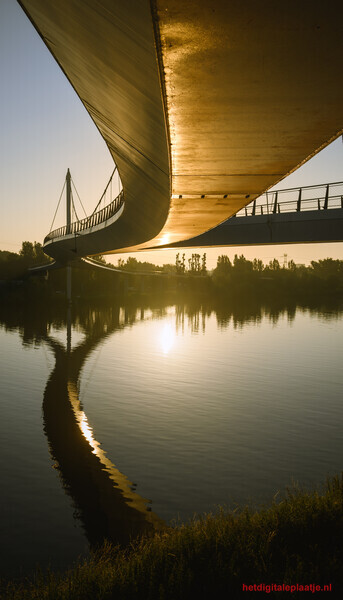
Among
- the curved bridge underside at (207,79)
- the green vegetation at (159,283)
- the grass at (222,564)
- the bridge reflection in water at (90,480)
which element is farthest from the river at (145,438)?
the green vegetation at (159,283)

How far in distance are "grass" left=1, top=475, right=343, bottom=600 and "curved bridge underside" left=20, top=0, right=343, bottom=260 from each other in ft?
21.0

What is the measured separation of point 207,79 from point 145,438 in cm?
1502

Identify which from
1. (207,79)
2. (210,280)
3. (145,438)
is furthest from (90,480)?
(210,280)

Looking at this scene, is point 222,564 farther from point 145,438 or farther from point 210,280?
point 210,280

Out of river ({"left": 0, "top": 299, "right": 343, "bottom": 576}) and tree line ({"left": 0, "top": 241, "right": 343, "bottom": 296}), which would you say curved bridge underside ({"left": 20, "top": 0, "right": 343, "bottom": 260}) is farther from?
tree line ({"left": 0, "top": 241, "right": 343, "bottom": 296})

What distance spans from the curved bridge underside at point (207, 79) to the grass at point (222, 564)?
252 inches

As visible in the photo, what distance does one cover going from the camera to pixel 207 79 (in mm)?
5555

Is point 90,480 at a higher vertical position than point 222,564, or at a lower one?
lower


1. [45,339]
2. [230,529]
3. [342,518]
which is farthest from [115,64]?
[45,339]

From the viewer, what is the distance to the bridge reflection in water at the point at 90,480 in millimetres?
11586

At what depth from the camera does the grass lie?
7.23m

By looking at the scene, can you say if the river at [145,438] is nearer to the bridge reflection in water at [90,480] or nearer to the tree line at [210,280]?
the bridge reflection in water at [90,480]

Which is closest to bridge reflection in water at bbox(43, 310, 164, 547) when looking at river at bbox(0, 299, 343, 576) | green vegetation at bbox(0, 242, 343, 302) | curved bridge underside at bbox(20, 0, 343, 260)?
river at bbox(0, 299, 343, 576)

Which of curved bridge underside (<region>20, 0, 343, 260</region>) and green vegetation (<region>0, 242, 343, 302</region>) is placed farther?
green vegetation (<region>0, 242, 343, 302</region>)
